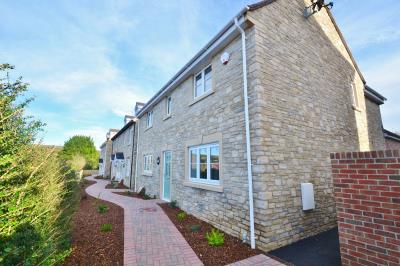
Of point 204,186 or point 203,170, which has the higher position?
point 203,170

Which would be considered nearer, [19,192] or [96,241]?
[19,192]

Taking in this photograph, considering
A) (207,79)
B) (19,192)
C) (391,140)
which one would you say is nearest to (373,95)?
(391,140)

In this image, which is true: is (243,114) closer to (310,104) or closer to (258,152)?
(258,152)

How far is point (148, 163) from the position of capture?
13.1 meters

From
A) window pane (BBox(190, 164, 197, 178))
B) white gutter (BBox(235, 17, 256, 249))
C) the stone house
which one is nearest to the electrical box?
the stone house

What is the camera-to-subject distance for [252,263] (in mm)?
4066

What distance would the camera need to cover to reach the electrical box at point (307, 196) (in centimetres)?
549

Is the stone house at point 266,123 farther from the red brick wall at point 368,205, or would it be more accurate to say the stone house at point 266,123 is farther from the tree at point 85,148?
the tree at point 85,148

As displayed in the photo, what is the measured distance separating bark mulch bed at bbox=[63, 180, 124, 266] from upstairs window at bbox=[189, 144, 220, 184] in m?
3.08

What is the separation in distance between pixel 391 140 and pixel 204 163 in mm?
12285

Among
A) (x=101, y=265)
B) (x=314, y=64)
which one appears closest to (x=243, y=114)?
(x=314, y=64)

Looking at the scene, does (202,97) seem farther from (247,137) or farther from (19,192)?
(19,192)

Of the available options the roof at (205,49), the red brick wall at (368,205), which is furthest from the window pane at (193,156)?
the red brick wall at (368,205)

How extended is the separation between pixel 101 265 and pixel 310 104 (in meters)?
7.26
